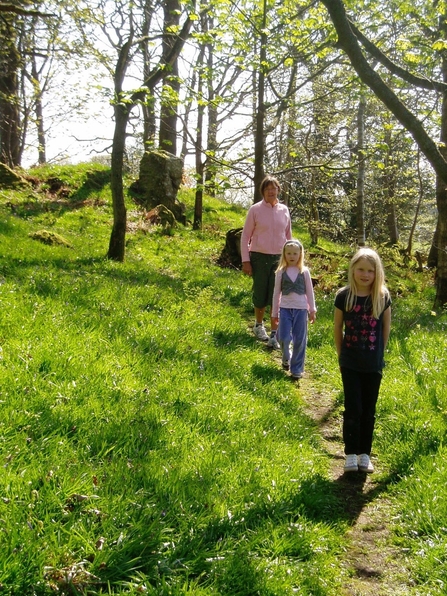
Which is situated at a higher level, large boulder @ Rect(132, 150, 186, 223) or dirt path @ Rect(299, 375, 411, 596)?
large boulder @ Rect(132, 150, 186, 223)

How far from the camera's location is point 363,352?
4.57m

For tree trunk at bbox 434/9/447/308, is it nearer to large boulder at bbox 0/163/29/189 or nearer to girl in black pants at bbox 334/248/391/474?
girl in black pants at bbox 334/248/391/474

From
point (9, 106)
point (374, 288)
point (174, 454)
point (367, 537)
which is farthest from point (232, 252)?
point (9, 106)

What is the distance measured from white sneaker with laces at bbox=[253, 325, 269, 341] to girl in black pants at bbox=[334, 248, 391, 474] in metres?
3.42

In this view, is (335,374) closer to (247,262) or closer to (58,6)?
(247,262)

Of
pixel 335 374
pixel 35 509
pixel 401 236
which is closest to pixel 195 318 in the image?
pixel 335 374

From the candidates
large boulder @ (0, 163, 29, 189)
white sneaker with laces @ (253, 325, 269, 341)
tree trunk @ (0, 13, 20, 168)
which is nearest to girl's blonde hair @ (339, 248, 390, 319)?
white sneaker with laces @ (253, 325, 269, 341)

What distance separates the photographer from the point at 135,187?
1878 cm

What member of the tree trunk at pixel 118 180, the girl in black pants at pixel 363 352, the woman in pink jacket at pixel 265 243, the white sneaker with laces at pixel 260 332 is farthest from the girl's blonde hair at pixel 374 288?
the tree trunk at pixel 118 180

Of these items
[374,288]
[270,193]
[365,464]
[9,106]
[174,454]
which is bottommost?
[365,464]

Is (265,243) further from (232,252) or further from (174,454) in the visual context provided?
(232,252)

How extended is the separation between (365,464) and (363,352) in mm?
1045

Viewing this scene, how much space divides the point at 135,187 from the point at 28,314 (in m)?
14.0

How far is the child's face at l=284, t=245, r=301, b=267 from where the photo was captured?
6867 mm
